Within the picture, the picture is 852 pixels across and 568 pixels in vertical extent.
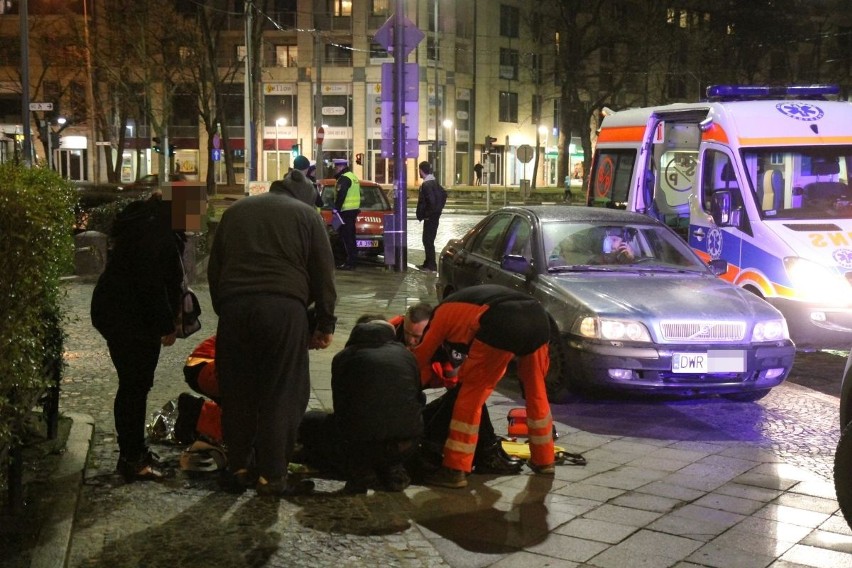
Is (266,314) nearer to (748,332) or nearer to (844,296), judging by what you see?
(748,332)

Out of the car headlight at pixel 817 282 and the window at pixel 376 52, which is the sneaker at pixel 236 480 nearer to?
the car headlight at pixel 817 282

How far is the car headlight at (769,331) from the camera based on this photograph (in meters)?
7.78

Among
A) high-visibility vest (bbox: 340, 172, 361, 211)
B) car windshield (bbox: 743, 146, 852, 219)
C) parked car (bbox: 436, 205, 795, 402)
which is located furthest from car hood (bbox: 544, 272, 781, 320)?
high-visibility vest (bbox: 340, 172, 361, 211)

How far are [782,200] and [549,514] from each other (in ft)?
24.1

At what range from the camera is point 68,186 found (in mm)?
5820

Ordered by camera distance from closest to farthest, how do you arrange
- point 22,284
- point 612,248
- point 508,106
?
point 22,284
point 612,248
point 508,106

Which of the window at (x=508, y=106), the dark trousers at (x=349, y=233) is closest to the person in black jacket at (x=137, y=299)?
the dark trousers at (x=349, y=233)

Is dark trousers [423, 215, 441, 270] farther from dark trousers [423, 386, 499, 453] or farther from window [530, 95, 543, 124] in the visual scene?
window [530, 95, 543, 124]

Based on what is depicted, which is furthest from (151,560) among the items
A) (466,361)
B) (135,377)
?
(466,361)

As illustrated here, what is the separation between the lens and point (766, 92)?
45.1ft

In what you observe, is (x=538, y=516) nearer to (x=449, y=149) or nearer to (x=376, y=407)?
(x=376, y=407)

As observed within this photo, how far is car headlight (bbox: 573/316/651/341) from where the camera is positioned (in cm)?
764

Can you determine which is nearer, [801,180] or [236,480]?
[236,480]

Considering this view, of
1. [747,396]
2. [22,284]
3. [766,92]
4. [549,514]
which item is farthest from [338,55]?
[22,284]
